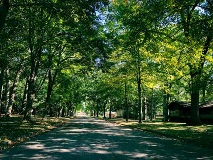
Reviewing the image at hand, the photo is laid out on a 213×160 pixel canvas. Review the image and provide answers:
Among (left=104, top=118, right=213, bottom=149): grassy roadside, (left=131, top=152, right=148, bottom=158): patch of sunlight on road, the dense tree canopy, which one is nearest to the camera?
(left=131, top=152, right=148, bottom=158): patch of sunlight on road

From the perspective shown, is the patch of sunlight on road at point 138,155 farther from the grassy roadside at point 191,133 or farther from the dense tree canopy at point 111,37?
the dense tree canopy at point 111,37

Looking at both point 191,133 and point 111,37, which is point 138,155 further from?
point 111,37

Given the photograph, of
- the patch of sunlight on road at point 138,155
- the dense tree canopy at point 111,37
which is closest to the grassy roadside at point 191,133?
the dense tree canopy at point 111,37

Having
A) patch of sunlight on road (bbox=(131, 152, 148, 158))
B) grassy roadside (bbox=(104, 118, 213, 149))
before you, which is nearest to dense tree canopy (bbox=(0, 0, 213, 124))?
grassy roadside (bbox=(104, 118, 213, 149))

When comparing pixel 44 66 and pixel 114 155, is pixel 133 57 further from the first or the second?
pixel 114 155

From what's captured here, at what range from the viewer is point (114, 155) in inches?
423

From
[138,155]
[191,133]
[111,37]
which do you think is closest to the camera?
[138,155]

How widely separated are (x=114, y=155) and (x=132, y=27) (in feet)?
29.0

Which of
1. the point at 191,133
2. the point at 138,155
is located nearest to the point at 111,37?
the point at 191,133

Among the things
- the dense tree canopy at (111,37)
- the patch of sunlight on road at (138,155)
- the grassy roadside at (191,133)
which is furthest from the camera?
the grassy roadside at (191,133)

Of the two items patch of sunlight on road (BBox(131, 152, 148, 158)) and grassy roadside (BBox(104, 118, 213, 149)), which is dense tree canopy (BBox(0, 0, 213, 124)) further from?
patch of sunlight on road (BBox(131, 152, 148, 158))

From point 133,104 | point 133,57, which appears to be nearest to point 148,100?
point 133,104

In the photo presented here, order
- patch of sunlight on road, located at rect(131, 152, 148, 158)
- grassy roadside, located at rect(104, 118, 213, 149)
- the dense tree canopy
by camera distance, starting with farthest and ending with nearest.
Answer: grassy roadside, located at rect(104, 118, 213, 149) < the dense tree canopy < patch of sunlight on road, located at rect(131, 152, 148, 158)

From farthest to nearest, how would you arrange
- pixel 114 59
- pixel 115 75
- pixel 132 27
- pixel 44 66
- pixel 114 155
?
pixel 115 75, pixel 114 59, pixel 44 66, pixel 132 27, pixel 114 155
